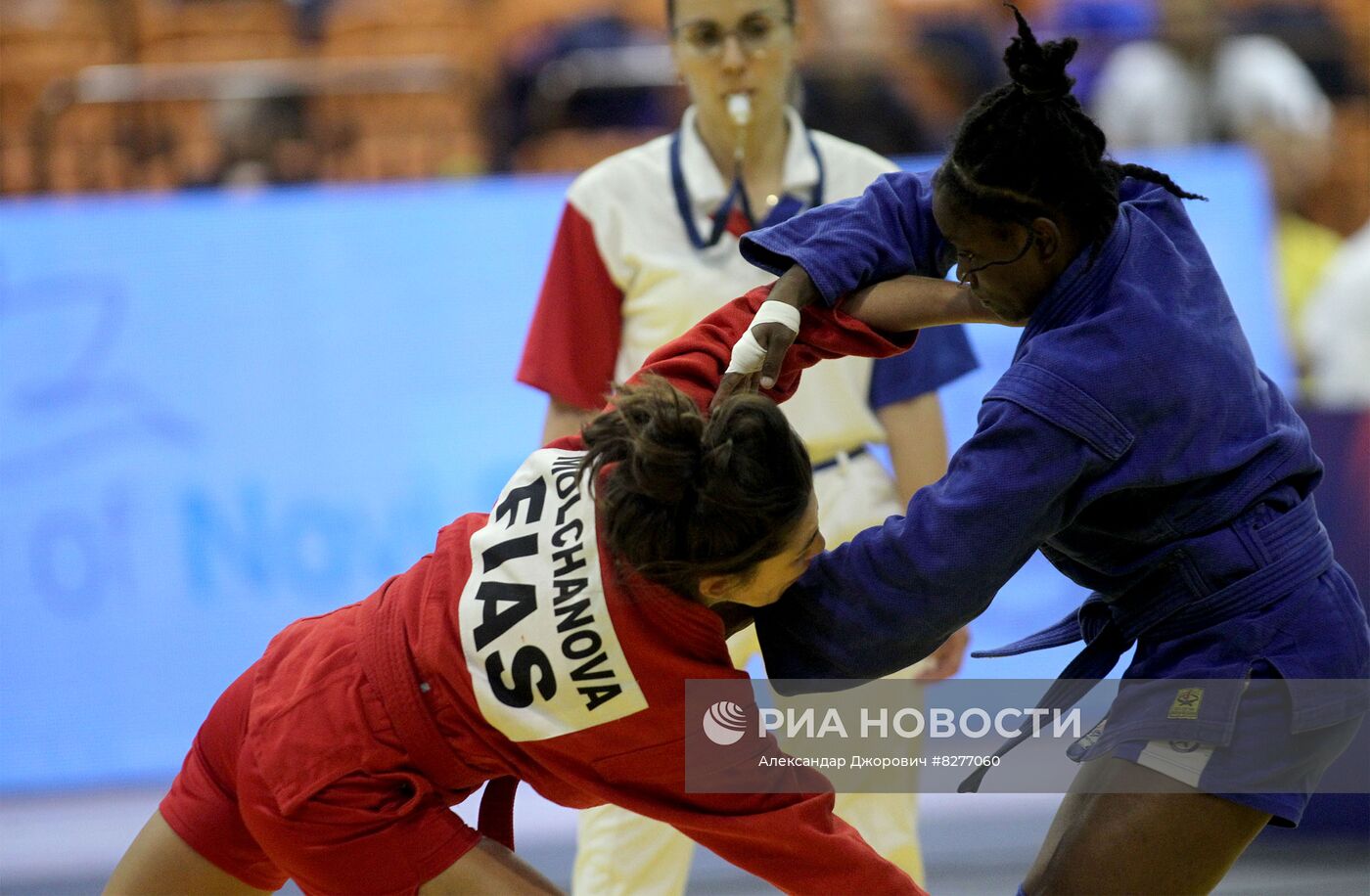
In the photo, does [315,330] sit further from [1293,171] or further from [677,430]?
[1293,171]

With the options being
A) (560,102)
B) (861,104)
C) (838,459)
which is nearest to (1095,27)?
(861,104)

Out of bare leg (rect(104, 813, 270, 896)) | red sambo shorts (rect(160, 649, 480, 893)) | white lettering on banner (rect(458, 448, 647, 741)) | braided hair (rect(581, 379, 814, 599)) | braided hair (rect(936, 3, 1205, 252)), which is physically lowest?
bare leg (rect(104, 813, 270, 896))

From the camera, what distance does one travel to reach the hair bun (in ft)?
6.06

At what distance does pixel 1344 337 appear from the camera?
17.1 feet

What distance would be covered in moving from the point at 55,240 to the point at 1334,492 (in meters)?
3.66

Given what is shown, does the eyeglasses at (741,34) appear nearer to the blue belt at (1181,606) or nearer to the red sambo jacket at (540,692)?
the red sambo jacket at (540,692)

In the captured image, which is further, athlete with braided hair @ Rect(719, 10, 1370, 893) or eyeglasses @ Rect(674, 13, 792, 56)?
eyeglasses @ Rect(674, 13, 792, 56)

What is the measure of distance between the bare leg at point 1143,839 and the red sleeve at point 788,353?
65 centimetres

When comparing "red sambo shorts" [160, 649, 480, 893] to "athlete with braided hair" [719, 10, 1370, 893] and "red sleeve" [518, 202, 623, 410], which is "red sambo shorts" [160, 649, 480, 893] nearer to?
"athlete with braided hair" [719, 10, 1370, 893]

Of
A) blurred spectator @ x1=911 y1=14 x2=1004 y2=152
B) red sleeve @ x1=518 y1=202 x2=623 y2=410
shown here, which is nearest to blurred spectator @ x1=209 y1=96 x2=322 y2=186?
blurred spectator @ x1=911 y1=14 x2=1004 y2=152

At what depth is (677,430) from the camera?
1.80 m

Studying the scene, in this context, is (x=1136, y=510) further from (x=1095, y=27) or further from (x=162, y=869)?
(x=1095, y=27)

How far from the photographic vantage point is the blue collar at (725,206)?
2941 mm

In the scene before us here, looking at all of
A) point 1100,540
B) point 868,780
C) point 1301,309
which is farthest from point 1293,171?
point 1100,540
